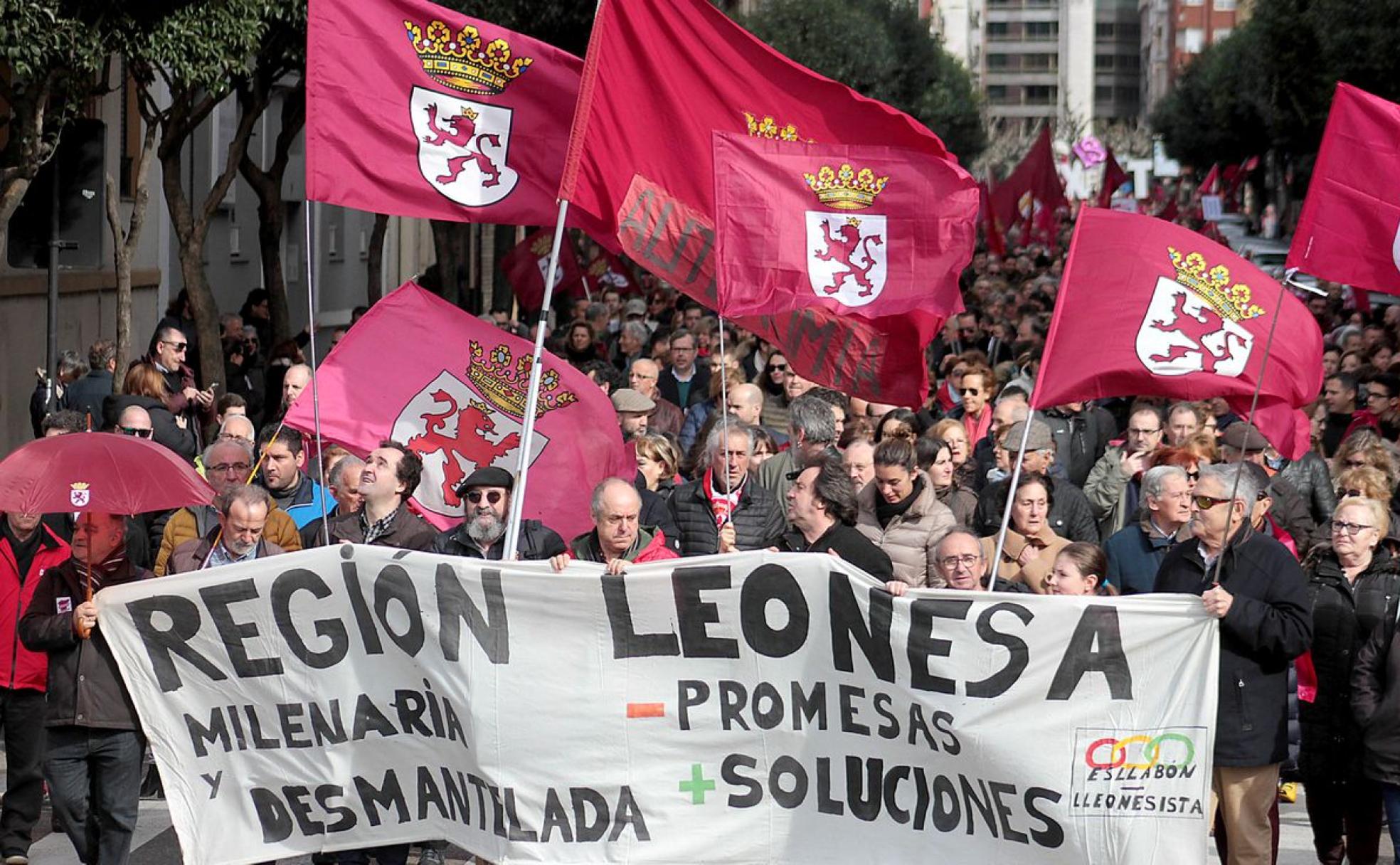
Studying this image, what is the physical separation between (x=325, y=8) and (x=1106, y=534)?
15.4 feet

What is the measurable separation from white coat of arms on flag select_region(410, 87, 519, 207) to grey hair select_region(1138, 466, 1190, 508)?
2.71m

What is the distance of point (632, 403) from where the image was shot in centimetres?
1130

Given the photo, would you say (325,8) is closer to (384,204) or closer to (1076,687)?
(384,204)

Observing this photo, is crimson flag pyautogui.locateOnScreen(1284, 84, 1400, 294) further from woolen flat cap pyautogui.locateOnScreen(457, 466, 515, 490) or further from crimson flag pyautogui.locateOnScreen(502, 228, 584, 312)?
crimson flag pyautogui.locateOnScreen(502, 228, 584, 312)

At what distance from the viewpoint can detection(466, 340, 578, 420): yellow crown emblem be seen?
841 cm

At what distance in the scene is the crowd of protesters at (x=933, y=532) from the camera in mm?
7070

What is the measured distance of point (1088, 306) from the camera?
7.46 meters

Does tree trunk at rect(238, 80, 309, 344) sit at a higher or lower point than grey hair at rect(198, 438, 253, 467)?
higher

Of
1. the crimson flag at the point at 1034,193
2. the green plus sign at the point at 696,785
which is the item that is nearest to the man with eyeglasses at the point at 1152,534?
the green plus sign at the point at 696,785

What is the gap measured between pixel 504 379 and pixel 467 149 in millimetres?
924

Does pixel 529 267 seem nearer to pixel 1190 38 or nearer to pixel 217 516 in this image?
pixel 217 516

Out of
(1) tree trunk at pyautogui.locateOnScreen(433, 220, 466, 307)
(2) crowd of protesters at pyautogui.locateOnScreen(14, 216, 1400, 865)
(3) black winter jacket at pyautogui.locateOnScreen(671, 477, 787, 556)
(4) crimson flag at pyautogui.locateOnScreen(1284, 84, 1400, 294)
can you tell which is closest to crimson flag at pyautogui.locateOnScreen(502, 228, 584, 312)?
(1) tree trunk at pyautogui.locateOnScreen(433, 220, 466, 307)

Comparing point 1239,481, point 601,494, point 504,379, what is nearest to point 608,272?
point 504,379

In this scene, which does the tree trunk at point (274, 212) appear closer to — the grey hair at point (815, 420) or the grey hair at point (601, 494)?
the grey hair at point (815, 420)
